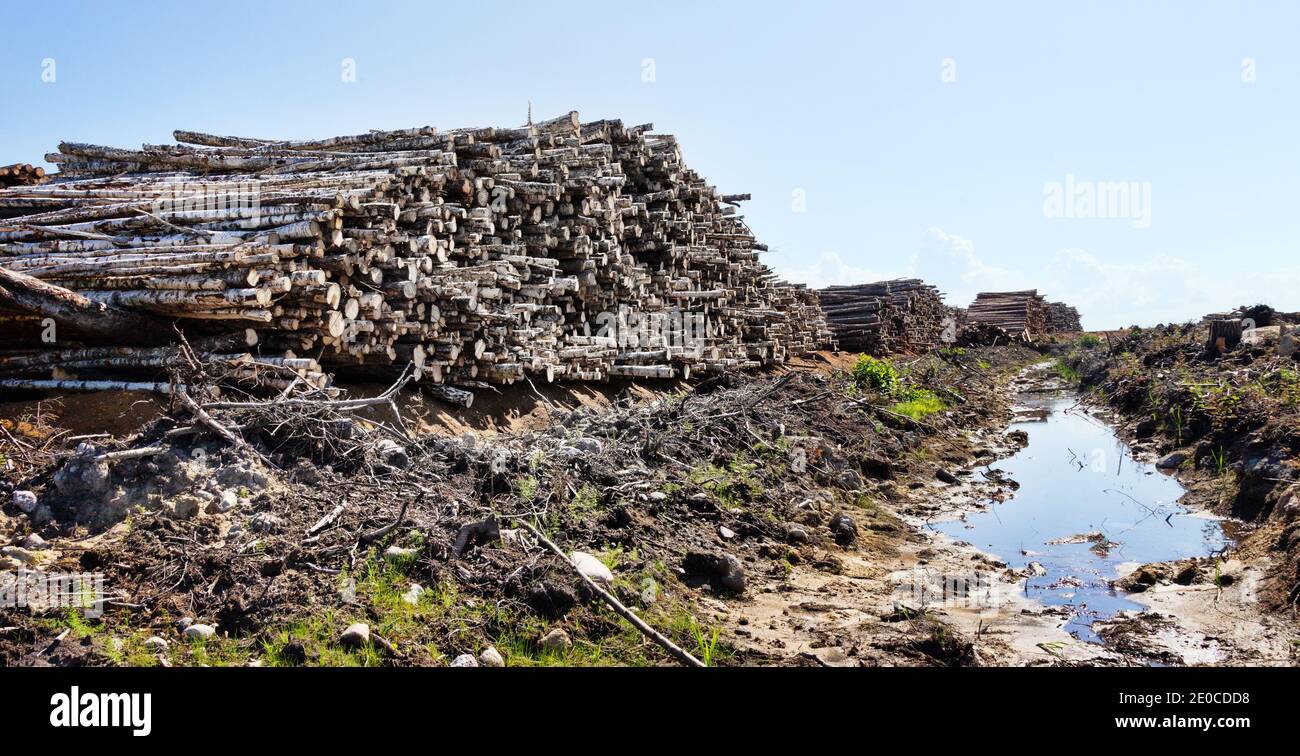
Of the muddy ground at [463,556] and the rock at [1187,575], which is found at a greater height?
the muddy ground at [463,556]

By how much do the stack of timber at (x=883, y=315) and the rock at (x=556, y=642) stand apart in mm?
22393

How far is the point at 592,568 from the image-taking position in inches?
222

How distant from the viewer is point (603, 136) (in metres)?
13.9

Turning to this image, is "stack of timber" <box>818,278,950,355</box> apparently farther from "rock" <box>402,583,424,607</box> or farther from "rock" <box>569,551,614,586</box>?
"rock" <box>402,583,424,607</box>

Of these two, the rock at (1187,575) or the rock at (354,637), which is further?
the rock at (1187,575)

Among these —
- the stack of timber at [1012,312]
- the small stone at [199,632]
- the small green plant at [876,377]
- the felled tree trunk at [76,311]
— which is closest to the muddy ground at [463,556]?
the small stone at [199,632]

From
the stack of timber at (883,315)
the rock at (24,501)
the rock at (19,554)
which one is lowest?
the rock at (19,554)

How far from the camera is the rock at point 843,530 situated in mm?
7854

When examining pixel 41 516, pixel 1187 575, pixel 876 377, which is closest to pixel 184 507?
pixel 41 516

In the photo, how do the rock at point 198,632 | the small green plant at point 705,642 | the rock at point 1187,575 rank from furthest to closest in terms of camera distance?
1. the rock at point 1187,575
2. the small green plant at point 705,642
3. the rock at point 198,632

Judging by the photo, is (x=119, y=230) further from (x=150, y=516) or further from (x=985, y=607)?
(x=985, y=607)

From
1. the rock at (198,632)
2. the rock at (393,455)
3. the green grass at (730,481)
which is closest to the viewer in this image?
the rock at (198,632)

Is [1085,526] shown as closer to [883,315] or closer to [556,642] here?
[556,642]

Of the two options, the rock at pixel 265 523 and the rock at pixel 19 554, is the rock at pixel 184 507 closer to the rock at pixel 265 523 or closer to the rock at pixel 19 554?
the rock at pixel 265 523
